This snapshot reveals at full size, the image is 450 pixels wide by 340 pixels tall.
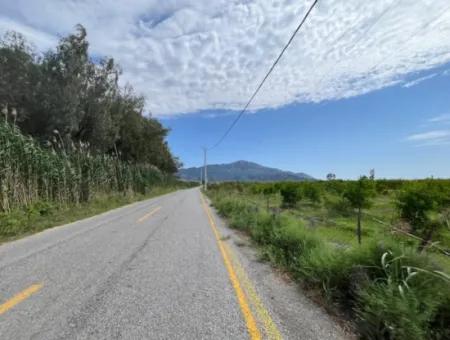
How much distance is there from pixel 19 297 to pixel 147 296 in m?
1.72

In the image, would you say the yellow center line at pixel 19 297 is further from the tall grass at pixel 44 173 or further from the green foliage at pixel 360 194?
the green foliage at pixel 360 194

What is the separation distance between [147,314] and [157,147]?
4393 centimetres

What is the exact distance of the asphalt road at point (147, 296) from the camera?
3398 mm

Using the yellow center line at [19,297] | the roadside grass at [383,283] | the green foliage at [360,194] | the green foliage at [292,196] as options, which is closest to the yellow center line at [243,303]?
the roadside grass at [383,283]

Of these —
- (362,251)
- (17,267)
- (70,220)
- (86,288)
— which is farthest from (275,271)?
(70,220)

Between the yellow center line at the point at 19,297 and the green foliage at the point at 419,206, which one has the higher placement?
the green foliage at the point at 419,206

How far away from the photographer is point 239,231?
36.6 feet

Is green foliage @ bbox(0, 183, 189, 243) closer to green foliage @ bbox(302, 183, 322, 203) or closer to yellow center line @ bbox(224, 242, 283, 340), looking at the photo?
yellow center line @ bbox(224, 242, 283, 340)

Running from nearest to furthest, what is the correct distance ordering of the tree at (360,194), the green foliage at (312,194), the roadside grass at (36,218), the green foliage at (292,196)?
the roadside grass at (36,218) < the tree at (360,194) < the green foliage at (292,196) < the green foliage at (312,194)

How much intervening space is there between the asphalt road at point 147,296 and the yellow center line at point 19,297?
0.01 m

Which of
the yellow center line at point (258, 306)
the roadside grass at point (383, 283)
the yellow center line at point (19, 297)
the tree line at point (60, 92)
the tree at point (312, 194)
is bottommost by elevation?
the yellow center line at point (258, 306)

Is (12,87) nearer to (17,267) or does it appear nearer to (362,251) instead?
(17,267)

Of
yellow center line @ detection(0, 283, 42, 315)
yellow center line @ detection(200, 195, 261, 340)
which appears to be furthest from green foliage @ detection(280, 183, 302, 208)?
yellow center line @ detection(0, 283, 42, 315)

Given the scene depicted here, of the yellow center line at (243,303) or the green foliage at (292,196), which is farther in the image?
the green foliage at (292,196)
